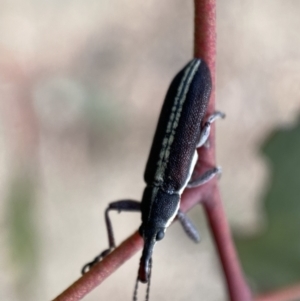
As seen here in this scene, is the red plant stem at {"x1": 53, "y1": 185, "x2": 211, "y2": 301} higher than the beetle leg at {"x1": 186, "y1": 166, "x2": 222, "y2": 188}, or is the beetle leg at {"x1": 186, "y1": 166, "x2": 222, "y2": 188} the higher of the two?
the beetle leg at {"x1": 186, "y1": 166, "x2": 222, "y2": 188}

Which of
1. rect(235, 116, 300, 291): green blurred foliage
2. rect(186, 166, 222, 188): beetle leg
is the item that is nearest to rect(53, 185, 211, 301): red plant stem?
rect(186, 166, 222, 188): beetle leg

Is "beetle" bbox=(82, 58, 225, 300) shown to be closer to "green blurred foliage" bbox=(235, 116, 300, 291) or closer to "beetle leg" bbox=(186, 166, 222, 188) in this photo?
"beetle leg" bbox=(186, 166, 222, 188)

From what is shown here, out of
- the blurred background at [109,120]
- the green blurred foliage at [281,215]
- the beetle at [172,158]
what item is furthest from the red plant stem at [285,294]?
the blurred background at [109,120]

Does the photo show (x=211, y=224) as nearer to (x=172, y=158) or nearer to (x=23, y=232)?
(x=172, y=158)

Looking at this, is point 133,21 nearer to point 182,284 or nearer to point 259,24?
point 259,24

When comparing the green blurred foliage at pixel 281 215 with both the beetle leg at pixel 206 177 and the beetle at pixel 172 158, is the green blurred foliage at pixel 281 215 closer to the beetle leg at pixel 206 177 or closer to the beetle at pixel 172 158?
the beetle at pixel 172 158

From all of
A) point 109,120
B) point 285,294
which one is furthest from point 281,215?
point 109,120

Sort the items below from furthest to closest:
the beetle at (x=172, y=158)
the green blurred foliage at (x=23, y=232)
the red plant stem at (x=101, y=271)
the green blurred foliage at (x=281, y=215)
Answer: the green blurred foliage at (x=23, y=232) → the green blurred foliage at (x=281, y=215) → the beetle at (x=172, y=158) → the red plant stem at (x=101, y=271)
